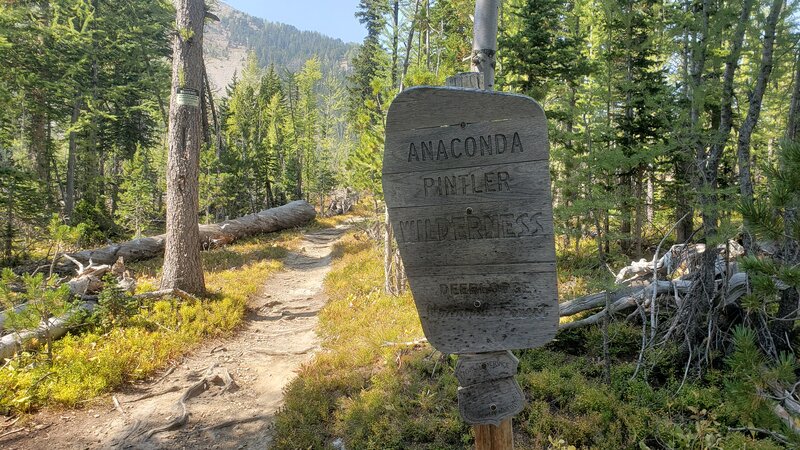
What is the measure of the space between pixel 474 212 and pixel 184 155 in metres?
8.71

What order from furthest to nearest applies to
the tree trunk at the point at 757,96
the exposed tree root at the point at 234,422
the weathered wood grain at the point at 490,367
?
the exposed tree root at the point at 234,422 < the tree trunk at the point at 757,96 < the weathered wood grain at the point at 490,367

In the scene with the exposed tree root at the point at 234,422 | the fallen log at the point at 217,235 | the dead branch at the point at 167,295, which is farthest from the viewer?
the fallen log at the point at 217,235

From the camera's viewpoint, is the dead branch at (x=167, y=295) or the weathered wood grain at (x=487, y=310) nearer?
the weathered wood grain at (x=487, y=310)

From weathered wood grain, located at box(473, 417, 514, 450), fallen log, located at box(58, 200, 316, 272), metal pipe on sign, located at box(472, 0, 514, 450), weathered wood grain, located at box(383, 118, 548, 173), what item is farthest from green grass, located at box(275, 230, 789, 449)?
fallen log, located at box(58, 200, 316, 272)

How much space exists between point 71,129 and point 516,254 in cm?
A: 1844

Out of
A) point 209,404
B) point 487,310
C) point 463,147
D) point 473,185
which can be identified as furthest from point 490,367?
point 209,404

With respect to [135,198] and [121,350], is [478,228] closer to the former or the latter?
[121,350]

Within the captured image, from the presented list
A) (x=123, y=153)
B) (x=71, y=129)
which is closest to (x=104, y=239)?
(x=71, y=129)

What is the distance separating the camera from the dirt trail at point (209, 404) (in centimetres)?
465

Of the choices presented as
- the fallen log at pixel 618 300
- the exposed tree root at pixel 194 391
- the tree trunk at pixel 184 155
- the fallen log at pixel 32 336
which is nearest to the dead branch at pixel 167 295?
the tree trunk at pixel 184 155

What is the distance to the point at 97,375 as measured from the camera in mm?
5609

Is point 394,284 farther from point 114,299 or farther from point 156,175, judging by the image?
point 156,175

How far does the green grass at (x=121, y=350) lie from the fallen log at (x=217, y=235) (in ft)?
6.50

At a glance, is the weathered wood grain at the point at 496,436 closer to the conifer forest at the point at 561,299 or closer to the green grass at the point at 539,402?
the conifer forest at the point at 561,299
